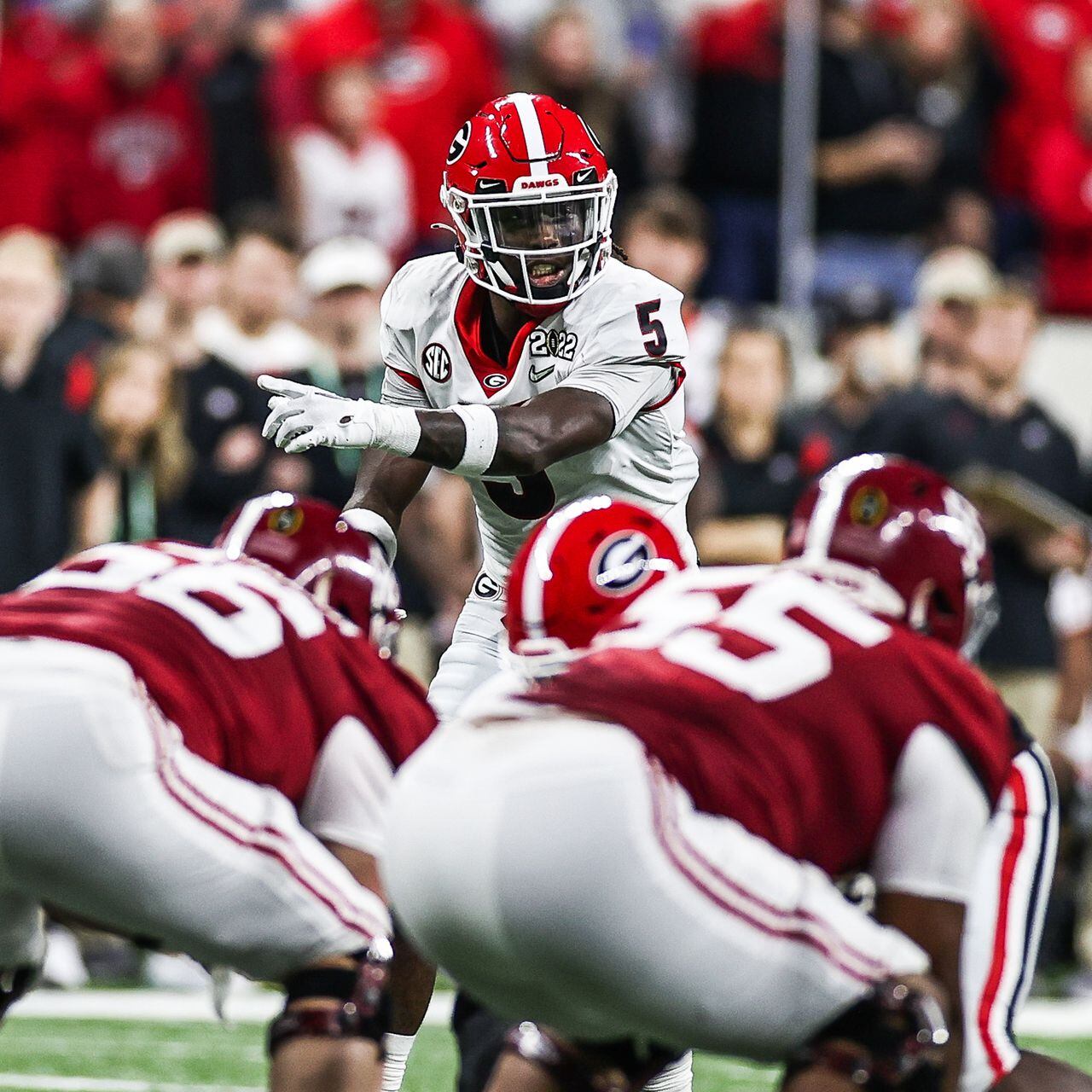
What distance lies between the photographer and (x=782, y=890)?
2.96m

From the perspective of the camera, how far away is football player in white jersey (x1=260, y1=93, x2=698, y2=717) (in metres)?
4.25

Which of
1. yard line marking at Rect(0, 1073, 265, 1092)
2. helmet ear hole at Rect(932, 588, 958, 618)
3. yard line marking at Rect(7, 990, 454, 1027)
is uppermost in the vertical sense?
helmet ear hole at Rect(932, 588, 958, 618)

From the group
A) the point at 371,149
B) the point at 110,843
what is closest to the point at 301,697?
the point at 110,843

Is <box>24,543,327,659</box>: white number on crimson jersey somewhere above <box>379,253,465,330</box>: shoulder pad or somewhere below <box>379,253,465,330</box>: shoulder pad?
below

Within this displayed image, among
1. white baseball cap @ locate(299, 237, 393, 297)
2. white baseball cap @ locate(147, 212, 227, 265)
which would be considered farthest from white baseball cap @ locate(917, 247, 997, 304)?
white baseball cap @ locate(147, 212, 227, 265)

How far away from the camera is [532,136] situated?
14.4 feet

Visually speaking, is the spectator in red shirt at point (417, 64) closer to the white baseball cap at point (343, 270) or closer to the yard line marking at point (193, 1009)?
the white baseball cap at point (343, 270)

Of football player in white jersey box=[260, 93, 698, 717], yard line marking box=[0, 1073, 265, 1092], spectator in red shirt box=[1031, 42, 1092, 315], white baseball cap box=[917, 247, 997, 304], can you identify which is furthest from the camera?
spectator in red shirt box=[1031, 42, 1092, 315]

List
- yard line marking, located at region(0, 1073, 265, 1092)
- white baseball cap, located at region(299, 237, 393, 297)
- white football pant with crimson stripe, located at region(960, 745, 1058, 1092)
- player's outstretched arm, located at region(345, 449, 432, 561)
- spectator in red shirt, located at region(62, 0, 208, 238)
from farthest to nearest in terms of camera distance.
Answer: spectator in red shirt, located at region(62, 0, 208, 238) → white baseball cap, located at region(299, 237, 393, 297) → yard line marking, located at region(0, 1073, 265, 1092) → player's outstretched arm, located at region(345, 449, 432, 561) → white football pant with crimson stripe, located at region(960, 745, 1058, 1092)

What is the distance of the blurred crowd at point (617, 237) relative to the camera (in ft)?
25.1

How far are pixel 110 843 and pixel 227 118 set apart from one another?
22.0ft

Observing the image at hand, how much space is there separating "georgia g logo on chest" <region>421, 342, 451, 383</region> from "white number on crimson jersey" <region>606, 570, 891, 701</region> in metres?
1.46

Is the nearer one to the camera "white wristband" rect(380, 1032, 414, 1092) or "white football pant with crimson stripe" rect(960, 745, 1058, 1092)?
"white football pant with crimson stripe" rect(960, 745, 1058, 1092)

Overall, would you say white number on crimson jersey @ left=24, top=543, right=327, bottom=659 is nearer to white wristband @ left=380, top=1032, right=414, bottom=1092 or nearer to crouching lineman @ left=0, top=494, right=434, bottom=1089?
crouching lineman @ left=0, top=494, right=434, bottom=1089
